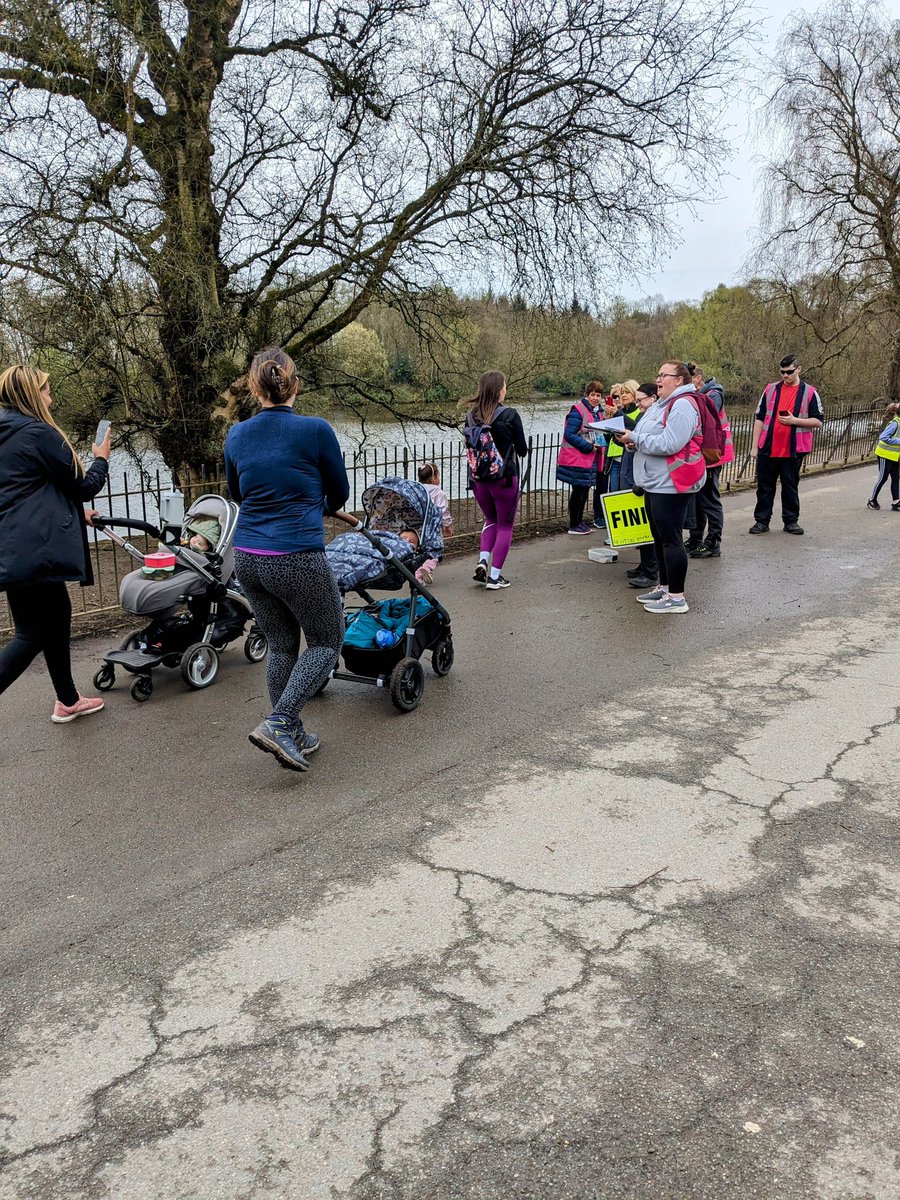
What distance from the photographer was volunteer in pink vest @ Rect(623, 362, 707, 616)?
6.44 m

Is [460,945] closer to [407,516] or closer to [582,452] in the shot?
[407,516]

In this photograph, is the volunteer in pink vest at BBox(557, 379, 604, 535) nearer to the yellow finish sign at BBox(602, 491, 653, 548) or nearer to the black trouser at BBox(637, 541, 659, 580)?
the yellow finish sign at BBox(602, 491, 653, 548)

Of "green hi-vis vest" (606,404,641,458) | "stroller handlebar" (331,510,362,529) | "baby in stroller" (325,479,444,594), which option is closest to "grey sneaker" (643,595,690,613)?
"baby in stroller" (325,479,444,594)

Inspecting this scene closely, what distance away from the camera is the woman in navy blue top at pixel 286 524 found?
12.5ft

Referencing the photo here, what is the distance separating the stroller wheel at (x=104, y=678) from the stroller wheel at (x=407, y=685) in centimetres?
181

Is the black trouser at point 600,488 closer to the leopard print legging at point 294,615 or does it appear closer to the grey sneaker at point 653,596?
the grey sneaker at point 653,596

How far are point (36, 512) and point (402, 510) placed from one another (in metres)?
2.14

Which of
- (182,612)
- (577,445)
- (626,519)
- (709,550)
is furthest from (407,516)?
(709,550)

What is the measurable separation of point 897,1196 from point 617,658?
403 centimetres

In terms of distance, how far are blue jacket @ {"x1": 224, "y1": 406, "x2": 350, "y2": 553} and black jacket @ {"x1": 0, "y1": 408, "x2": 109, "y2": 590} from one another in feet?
3.33

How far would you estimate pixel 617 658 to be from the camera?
5855 mm

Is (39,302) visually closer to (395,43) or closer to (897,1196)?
(395,43)

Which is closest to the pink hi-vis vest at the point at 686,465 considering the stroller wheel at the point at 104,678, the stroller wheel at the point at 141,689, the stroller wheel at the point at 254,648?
the stroller wheel at the point at 254,648

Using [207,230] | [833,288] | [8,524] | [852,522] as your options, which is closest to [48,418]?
[8,524]
